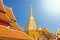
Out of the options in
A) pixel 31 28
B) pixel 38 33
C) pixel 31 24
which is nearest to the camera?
pixel 38 33

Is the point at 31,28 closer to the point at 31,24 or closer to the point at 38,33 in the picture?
the point at 31,24

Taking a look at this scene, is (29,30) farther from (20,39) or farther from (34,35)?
(20,39)

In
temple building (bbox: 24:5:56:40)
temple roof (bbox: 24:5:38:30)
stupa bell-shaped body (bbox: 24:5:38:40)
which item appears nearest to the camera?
temple building (bbox: 24:5:56:40)

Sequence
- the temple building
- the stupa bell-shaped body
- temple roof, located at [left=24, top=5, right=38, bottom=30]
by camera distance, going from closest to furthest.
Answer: the temple building → the stupa bell-shaped body → temple roof, located at [left=24, top=5, right=38, bottom=30]

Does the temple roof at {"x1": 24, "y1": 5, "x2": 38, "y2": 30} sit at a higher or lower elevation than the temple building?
higher

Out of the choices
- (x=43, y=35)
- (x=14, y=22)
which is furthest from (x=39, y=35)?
(x=14, y=22)

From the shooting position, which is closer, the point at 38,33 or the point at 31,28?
the point at 38,33

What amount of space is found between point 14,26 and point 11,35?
613 centimetres

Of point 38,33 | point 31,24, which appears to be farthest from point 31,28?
point 38,33

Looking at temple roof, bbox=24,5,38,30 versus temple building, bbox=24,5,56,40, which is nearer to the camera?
A: temple building, bbox=24,5,56,40

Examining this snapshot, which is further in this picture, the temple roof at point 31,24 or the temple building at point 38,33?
the temple roof at point 31,24

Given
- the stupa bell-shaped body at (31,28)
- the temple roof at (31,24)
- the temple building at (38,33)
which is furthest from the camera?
the temple roof at (31,24)

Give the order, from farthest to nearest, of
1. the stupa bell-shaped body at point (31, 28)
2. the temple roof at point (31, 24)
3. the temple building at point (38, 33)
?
1. the temple roof at point (31, 24)
2. the stupa bell-shaped body at point (31, 28)
3. the temple building at point (38, 33)

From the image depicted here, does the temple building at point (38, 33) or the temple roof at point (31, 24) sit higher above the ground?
the temple roof at point (31, 24)
